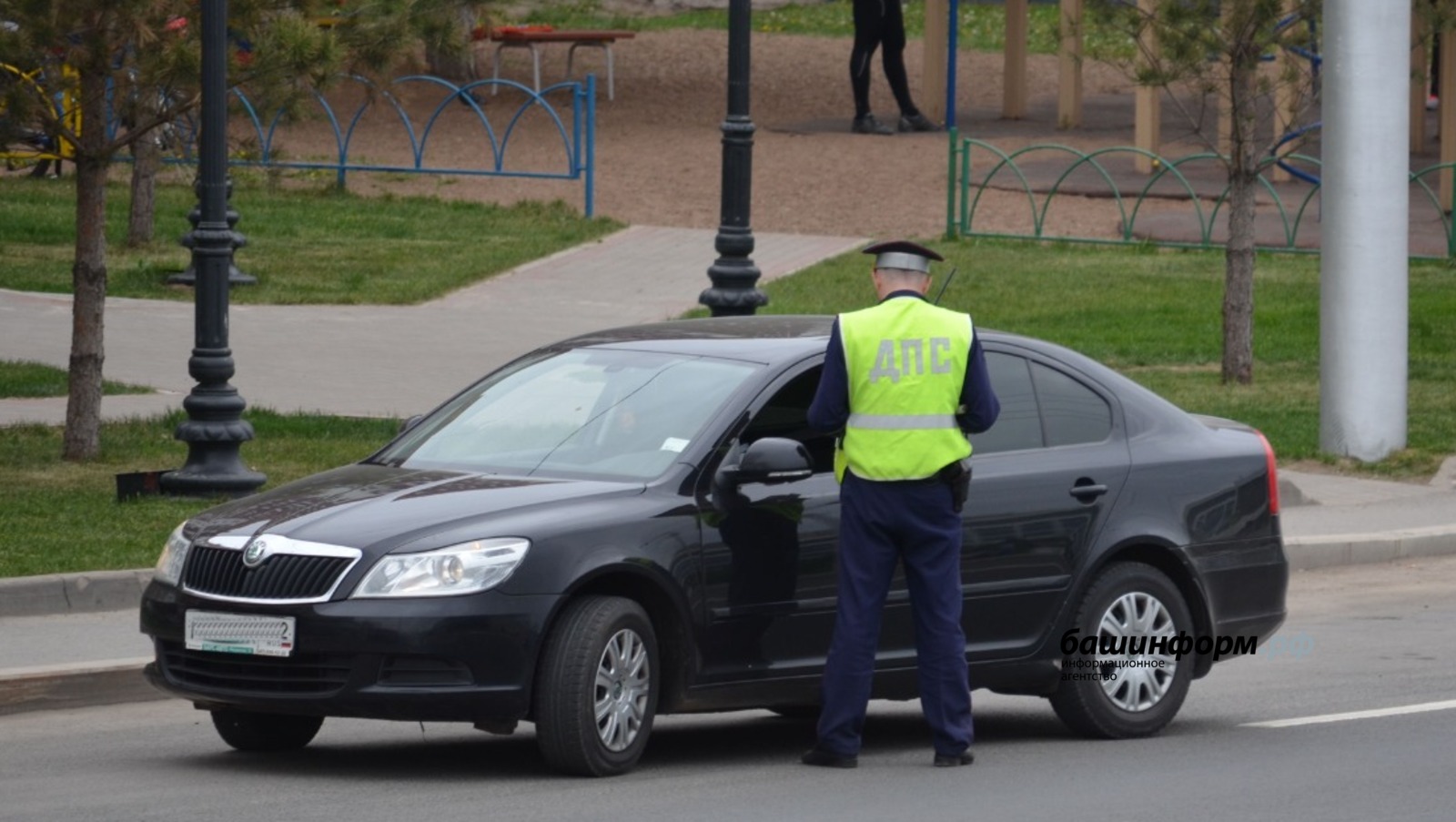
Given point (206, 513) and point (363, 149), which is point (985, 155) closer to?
point (363, 149)

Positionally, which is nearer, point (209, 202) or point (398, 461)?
point (398, 461)

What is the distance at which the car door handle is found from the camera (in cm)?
876

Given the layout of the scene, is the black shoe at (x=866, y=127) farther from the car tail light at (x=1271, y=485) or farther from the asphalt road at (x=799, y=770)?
the car tail light at (x=1271, y=485)

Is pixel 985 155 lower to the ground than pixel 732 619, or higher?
higher

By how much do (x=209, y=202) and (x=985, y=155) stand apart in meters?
18.2

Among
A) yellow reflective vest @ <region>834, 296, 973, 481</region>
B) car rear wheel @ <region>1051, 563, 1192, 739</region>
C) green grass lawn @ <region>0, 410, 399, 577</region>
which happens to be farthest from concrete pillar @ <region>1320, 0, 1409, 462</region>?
yellow reflective vest @ <region>834, 296, 973, 481</region>

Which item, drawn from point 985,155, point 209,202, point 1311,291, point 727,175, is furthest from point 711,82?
point 209,202

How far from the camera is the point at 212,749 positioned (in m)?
8.66

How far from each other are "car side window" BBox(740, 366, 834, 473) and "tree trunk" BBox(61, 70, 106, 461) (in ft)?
22.4

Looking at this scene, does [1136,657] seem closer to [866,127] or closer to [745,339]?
[745,339]

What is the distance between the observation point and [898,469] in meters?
7.96

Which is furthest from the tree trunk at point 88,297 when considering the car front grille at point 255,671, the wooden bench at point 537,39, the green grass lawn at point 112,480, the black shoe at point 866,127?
the black shoe at point 866,127

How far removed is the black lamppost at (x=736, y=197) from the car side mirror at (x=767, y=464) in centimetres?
684

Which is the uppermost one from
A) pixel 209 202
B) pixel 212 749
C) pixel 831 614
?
pixel 209 202
